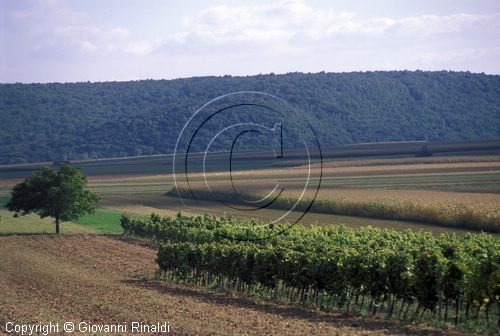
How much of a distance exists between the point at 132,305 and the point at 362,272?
27.9ft

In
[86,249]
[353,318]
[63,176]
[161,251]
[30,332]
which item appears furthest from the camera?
[63,176]

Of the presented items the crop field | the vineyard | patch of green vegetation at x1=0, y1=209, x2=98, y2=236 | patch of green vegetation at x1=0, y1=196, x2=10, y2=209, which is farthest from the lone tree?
the vineyard

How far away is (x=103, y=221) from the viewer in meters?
76.7

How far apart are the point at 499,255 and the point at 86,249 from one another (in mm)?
34636

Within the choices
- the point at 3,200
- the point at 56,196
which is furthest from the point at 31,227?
the point at 3,200

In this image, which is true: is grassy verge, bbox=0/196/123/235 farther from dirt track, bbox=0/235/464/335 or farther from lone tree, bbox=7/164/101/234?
dirt track, bbox=0/235/464/335

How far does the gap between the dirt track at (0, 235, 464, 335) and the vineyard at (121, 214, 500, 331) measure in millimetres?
1726

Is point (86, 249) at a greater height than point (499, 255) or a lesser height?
lesser

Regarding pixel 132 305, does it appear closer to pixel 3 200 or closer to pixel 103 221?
pixel 103 221

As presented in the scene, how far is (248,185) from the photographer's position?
8856 cm

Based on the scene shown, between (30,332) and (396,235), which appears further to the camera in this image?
(396,235)

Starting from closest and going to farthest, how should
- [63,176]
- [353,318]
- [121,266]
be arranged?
[353,318], [121,266], [63,176]

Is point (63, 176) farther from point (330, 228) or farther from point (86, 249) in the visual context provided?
point (330, 228)

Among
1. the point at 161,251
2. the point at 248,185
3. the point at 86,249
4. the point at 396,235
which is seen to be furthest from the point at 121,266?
the point at 248,185
